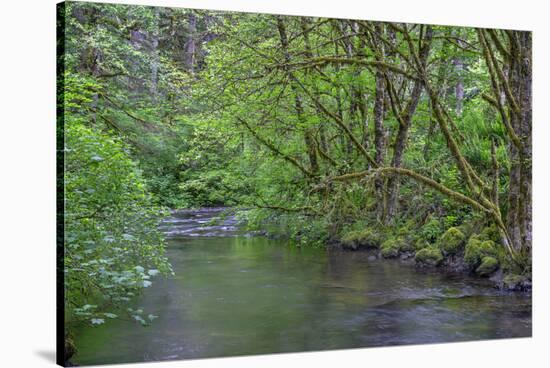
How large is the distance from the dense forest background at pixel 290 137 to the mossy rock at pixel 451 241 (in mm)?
13

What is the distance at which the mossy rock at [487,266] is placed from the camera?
711 centimetres

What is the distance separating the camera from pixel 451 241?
7.21 meters

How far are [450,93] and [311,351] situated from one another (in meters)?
2.68

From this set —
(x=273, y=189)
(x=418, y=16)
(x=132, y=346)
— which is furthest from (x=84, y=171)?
(x=418, y=16)

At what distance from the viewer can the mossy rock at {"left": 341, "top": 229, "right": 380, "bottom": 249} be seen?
703 centimetres

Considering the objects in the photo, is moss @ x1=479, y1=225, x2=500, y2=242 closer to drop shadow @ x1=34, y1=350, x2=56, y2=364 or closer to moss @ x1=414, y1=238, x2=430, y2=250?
moss @ x1=414, y1=238, x2=430, y2=250

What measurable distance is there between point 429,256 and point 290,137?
63.1 inches

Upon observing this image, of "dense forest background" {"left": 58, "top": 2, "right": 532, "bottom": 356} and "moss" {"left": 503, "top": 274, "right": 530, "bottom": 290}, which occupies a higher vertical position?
"dense forest background" {"left": 58, "top": 2, "right": 532, "bottom": 356}

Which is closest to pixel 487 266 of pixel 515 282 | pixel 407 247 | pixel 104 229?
pixel 515 282

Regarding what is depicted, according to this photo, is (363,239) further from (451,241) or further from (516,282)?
(516,282)

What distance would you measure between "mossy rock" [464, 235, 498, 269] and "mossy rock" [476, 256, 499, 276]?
0.03 metres

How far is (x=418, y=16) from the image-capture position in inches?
273

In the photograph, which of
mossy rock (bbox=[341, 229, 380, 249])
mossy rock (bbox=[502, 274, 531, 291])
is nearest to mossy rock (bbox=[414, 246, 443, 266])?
mossy rock (bbox=[341, 229, 380, 249])

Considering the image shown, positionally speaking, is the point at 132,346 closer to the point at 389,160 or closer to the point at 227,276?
the point at 227,276
